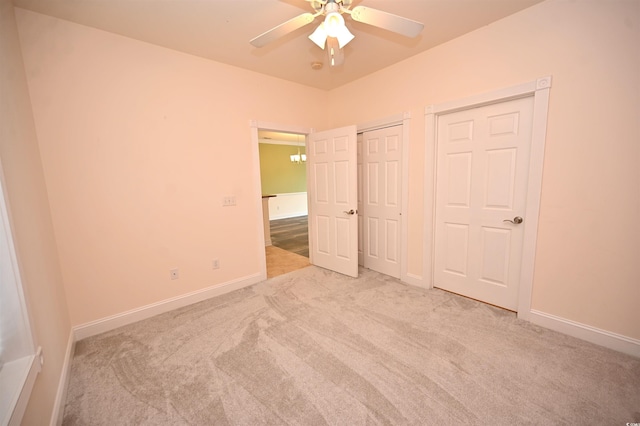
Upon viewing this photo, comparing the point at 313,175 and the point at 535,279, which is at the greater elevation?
the point at 313,175

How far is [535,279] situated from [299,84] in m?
3.39

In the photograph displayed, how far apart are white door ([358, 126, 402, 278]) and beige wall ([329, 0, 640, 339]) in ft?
3.47

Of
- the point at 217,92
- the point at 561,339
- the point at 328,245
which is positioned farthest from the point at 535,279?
the point at 217,92

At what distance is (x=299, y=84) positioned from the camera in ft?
11.4

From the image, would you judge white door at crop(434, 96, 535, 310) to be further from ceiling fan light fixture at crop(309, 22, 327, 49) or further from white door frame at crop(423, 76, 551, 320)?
ceiling fan light fixture at crop(309, 22, 327, 49)

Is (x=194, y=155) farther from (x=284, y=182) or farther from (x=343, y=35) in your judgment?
(x=284, y=182)

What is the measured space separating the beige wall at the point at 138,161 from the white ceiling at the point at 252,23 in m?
0.18

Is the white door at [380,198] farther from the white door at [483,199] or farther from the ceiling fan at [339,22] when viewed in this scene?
the ceiling fan at [339,22]

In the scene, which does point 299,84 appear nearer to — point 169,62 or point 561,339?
point 169,62

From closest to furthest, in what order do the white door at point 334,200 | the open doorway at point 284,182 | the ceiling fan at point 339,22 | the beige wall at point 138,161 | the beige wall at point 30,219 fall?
the beige wall at point 30,219
the ceiling fan at point 339,22
the beige wall at point 138,161
the white door at point 334,200
the open doorway at point 284,182

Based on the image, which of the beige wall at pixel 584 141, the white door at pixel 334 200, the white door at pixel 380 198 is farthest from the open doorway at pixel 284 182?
the beige wall at pixel 584 141

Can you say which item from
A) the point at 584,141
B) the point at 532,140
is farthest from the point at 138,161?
the point at 584,141

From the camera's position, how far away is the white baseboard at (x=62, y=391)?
1380 millimetres

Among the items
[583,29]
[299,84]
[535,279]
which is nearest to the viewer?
[583,29]
